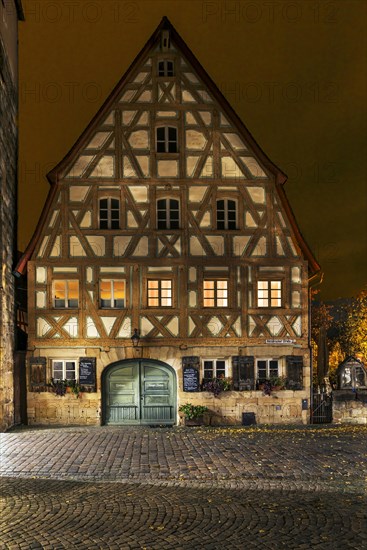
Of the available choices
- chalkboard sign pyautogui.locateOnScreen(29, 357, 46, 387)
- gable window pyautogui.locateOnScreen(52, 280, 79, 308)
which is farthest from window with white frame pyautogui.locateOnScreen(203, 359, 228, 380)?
chalkboard sign pyautogui.locateOnScreen(29, 357, 46, 387)

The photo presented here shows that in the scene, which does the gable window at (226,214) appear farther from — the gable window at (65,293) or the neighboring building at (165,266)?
the gable window at (65,293)

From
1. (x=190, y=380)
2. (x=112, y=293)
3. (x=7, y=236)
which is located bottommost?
(x=190, y=380)

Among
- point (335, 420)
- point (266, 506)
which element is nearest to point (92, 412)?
point (335, 420)

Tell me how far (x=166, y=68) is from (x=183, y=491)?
1477 cm

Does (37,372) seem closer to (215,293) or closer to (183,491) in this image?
(215,293)

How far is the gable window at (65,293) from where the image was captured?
67.2 ft

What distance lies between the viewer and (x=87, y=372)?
20172 mm

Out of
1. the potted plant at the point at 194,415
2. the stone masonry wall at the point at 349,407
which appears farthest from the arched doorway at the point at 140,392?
the stone masonry wall at the point at 349,407

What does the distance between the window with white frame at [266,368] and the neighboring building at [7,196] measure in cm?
828

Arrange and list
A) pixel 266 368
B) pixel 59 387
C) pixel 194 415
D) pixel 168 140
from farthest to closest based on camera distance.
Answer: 1. pixel 168 140
2. pixel 266 368
3. pixel 59 387
4. pixel 194 415

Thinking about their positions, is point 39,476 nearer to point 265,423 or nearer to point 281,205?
point 265,423

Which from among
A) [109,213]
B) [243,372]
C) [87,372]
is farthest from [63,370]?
[243,372]

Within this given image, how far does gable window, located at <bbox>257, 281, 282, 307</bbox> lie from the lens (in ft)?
68.6

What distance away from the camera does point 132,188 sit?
20.7m
